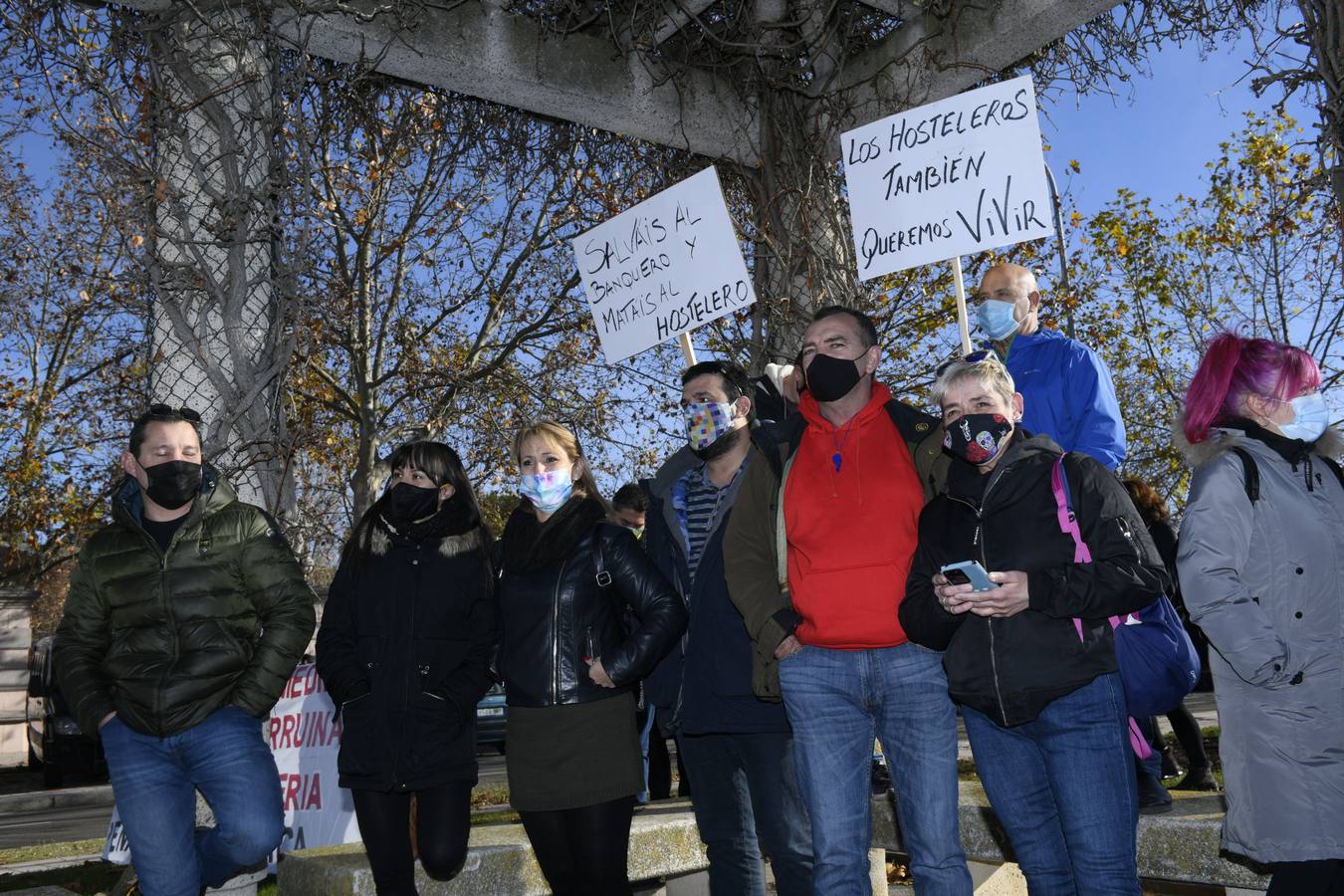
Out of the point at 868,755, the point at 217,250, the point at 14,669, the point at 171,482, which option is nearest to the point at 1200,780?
the point at 868,755

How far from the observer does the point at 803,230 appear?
664 cm

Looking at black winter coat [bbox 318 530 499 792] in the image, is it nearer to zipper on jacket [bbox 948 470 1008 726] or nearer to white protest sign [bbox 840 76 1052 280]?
zipper on jacket [bbox 948 470 1008 726]

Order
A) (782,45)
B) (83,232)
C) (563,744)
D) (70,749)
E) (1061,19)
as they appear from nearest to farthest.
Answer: (563,744)
(1061,19)
(782,45)
(83,232)
(70,749)

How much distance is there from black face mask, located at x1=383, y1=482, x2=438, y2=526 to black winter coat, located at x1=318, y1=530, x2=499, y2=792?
0.08 metres

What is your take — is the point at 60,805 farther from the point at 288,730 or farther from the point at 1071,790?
the point at 1071,790

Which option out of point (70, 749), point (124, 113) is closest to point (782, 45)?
point (124, 113)

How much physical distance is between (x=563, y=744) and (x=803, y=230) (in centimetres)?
386

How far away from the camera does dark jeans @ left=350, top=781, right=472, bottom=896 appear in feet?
12.4

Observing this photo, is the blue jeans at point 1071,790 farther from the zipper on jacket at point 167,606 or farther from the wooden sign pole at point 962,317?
the zipper on jacket at point 167,606

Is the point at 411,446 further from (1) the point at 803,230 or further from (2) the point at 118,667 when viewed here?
(1) the point at 803,230

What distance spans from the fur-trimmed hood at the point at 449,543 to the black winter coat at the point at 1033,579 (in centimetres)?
162

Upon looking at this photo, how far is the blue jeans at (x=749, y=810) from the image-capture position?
3.57 m

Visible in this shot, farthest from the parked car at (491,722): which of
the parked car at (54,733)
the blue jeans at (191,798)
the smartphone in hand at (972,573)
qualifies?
the smartphone in hand at (972,573)

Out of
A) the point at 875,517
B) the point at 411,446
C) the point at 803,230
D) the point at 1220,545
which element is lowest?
the point at 1220,545
